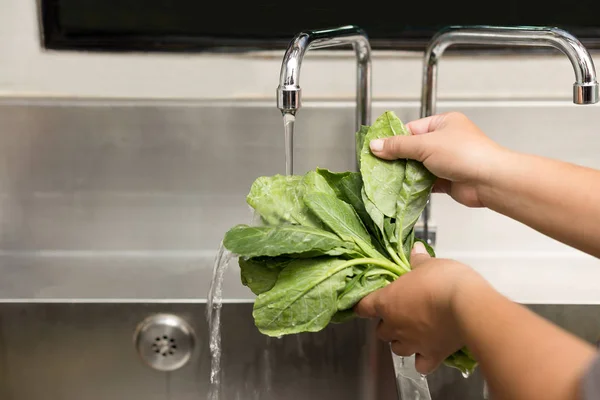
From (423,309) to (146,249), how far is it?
1.77ft

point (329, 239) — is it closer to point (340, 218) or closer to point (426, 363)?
point (340, 218)

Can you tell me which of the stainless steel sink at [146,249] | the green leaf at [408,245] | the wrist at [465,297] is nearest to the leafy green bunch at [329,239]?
the green leaf at [408,245]

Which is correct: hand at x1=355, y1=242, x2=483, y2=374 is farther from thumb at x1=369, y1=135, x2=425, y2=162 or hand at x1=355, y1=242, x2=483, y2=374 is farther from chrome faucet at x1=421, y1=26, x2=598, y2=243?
chrome faucet at x1=421, y1=26, x2=598, y2=243

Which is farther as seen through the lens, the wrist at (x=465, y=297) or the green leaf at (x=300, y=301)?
the green leaf at (x=300, y=301)

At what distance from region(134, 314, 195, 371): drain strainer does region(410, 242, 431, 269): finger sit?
349mm

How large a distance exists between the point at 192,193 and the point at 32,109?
0.88 feet

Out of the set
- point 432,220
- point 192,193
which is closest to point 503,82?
point 432,220

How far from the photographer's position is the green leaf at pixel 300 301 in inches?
22.5

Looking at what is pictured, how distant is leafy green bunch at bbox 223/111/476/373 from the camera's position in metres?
0.58

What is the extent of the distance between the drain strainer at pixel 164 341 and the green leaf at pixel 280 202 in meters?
0.28

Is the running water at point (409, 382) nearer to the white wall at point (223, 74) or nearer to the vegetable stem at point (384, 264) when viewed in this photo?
the vegetable stem at point (384, 264)

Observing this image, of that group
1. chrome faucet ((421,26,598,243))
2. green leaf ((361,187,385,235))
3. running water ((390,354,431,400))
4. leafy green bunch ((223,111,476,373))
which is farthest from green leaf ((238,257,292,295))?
chrome faucet ((421,26,598,243))

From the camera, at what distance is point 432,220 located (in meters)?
0.95

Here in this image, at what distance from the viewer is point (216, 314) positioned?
0.76 metres
